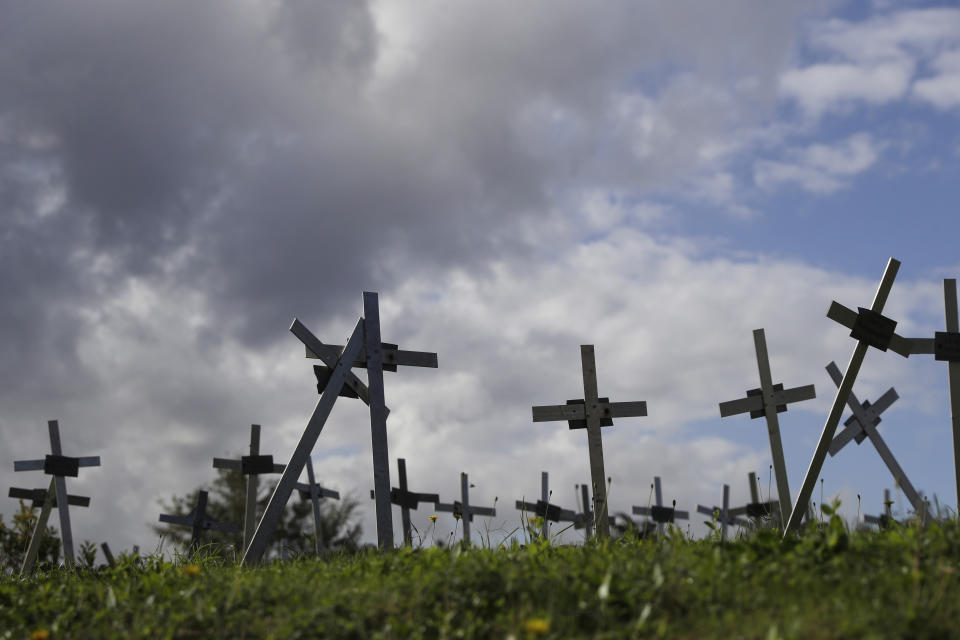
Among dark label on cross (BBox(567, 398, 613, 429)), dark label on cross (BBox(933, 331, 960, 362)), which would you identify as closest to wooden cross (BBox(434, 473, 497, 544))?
dark label on cross (BBox(567, 398, 613, 429))

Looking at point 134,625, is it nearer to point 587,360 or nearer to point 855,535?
point 855,535

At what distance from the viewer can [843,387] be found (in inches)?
363

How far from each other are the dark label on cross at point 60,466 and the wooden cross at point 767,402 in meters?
13.8

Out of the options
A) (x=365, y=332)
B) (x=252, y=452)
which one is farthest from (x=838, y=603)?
(x=252, y=452)

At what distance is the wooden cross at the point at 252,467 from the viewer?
639 inches

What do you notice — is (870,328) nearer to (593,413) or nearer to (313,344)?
(593,413)

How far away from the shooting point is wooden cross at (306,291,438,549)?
35.9 feet

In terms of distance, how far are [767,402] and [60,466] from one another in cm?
1468

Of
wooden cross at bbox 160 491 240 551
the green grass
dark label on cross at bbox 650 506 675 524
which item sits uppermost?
wooden cross at bbox 160 491 240 551

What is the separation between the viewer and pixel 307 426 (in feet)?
35.2

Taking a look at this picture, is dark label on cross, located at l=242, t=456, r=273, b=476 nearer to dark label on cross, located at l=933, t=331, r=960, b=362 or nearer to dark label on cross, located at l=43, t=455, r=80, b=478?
dark label on cross, located at l=43, t=455, r=80, b=478

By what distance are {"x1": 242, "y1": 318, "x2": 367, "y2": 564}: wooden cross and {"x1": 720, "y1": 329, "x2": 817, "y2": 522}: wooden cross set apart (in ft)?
22.3

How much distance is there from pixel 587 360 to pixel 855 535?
22.0 ft

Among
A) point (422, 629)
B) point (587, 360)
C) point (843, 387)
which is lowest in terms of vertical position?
point (422, 629)
